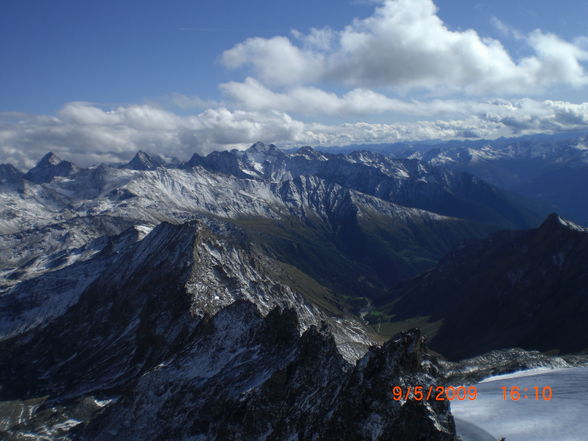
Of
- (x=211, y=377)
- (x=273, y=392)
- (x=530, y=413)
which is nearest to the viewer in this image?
(x=530, y=413)

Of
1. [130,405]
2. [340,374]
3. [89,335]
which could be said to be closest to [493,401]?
[340,374]

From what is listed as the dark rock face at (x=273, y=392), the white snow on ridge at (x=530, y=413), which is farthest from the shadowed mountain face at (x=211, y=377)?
the white snow on ridge at (x=530, y=413)

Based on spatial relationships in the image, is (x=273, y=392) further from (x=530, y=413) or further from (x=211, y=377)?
(x=530, y=413)

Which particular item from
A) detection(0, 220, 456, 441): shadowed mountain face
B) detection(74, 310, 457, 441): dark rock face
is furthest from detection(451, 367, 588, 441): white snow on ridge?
detection(0, 220, 456, 441): shadowed mountain face

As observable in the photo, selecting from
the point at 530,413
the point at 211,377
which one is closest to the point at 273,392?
the point at 211,377

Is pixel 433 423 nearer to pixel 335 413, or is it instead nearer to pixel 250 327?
pixel 335 413

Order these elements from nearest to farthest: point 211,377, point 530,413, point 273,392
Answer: point 530,413
point 273,392
point 211,377

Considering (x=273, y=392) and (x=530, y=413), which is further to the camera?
(x=273, y=392)
